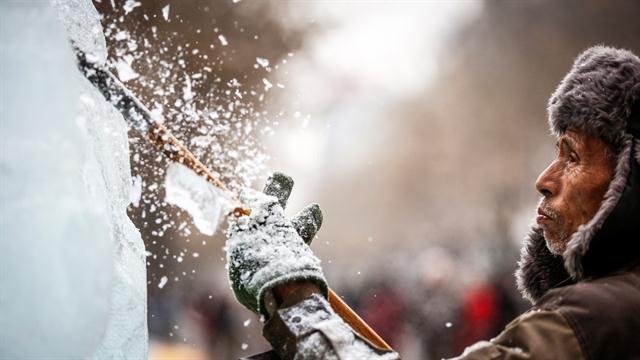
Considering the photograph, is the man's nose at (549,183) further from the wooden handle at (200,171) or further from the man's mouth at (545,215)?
the wooden handle at (200,171)

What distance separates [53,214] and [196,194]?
0.39 metres

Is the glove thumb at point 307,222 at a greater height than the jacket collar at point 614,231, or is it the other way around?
the glove thumb at point 307,222

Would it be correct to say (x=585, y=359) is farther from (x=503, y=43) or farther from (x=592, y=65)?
(x=503, y=43)

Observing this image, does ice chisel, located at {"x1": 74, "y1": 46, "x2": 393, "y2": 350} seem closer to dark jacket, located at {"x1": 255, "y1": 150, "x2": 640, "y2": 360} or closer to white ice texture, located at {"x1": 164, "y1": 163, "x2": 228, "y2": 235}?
white ice texture, located at {"x1": 164, "y1": 163, "x2": 228, "y2": 235}

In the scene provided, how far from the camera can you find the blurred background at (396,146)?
5594mm

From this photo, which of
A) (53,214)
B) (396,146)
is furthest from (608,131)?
(396,146)

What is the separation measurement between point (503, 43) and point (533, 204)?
2593 millimetres

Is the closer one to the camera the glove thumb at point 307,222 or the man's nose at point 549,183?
the man's nose at point 549,183

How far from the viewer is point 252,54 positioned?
4426 mm

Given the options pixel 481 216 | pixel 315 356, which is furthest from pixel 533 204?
pixel 315 356

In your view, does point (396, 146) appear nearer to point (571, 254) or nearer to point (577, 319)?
point (571, 254)

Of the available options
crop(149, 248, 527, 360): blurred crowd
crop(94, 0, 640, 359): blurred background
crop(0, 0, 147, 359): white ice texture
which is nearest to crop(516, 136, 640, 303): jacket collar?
crop(0, 0, 147, 359): white ice texture

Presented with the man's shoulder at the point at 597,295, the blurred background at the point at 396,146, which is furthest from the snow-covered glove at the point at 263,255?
the blurred background at the point at 396,146

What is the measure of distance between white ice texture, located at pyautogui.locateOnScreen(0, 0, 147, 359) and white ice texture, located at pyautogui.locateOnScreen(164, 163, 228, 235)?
0.20 metres
